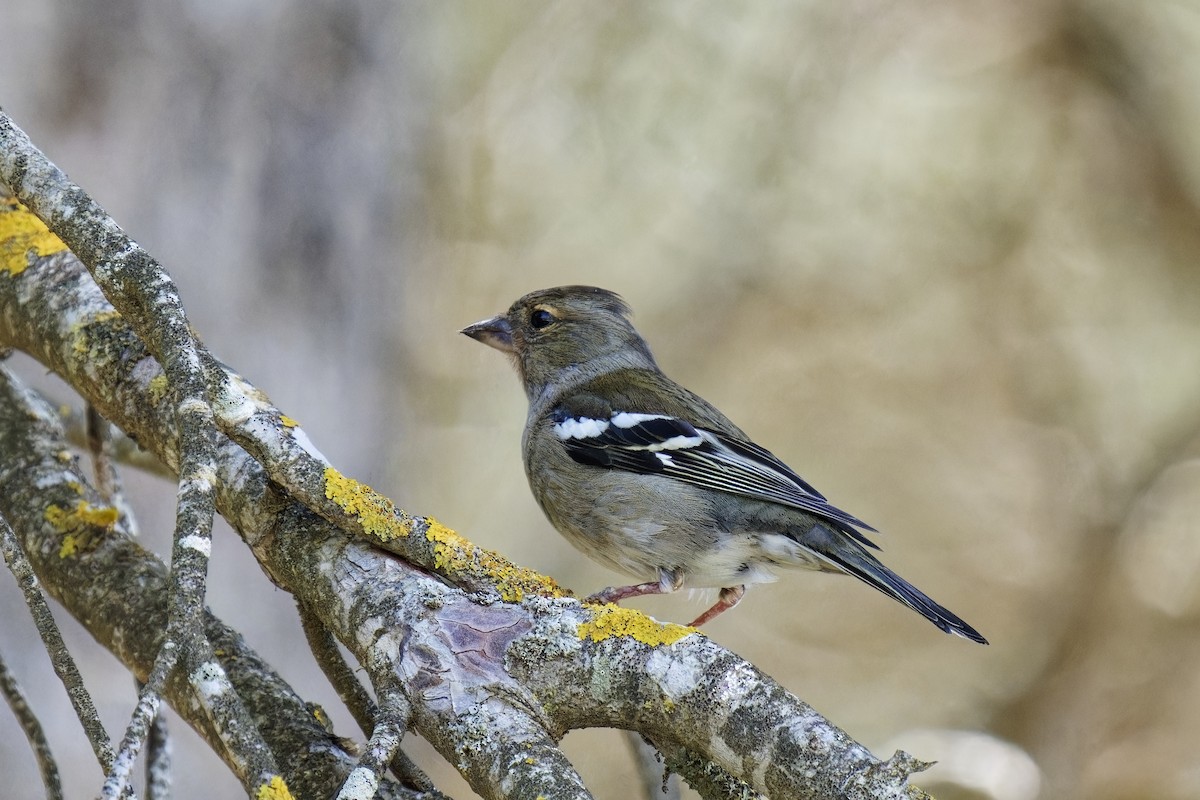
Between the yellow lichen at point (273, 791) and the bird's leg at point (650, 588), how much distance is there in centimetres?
179

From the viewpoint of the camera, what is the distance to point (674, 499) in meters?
3.78

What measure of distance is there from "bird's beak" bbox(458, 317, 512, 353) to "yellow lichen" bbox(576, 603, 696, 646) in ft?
7.80

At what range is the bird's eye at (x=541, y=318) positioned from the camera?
463 centimetres

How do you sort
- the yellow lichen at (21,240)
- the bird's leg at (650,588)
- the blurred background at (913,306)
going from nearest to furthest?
1. the yellow lichen at (21,240)
2. the bird's leg at (650,588)
3. the blurred background at (913,306)

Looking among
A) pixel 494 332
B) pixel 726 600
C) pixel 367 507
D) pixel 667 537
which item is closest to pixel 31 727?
pixel 367 507

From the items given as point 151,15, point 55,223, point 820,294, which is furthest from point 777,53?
point 55,223

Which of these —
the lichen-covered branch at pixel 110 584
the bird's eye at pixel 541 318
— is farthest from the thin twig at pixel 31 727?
the bird's eye at pixel 541 318

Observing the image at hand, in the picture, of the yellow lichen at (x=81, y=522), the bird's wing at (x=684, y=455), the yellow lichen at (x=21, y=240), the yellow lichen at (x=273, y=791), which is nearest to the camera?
the yellow lichen at (x=273, y=791)

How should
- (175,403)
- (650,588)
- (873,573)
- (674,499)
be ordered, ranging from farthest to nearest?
1. (674,499)
2. (650,588)
3. (873,573)
4. (175,403)

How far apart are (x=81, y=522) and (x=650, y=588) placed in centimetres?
164

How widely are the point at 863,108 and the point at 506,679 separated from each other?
5186 mm

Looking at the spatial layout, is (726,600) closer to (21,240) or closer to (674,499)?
(674,499)

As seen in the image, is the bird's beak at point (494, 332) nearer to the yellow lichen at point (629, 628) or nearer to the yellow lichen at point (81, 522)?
the yellow lichen at point (81, 522)

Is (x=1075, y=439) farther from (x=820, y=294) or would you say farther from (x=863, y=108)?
(x=863, y=108)
